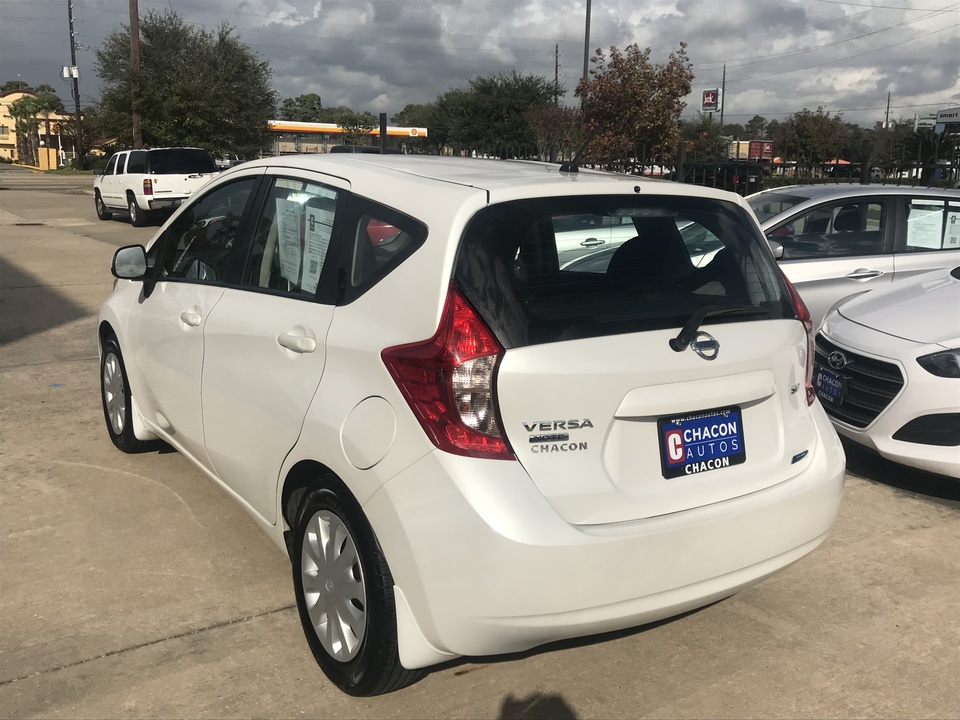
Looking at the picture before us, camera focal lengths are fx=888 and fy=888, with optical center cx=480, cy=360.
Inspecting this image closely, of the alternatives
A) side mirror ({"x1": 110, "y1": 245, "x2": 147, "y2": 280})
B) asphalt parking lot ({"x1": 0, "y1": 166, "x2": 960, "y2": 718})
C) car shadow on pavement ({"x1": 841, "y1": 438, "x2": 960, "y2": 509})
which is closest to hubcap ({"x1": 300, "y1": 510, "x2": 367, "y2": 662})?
asphalt parking lot ({"x1": 0, "y1": 166, "x2": 960, "y2": 718})

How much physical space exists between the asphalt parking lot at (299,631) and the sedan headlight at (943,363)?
2.30ft

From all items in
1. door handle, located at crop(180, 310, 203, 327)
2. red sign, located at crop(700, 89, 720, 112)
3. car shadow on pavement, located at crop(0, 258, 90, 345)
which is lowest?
car shadow on pavement, located at crop(0, 258, 90, 345)

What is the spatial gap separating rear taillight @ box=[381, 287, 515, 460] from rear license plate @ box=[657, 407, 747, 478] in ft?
1.67

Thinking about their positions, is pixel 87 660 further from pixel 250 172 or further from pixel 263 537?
pixel 250 172

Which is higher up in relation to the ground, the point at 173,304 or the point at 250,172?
the point at 250,172

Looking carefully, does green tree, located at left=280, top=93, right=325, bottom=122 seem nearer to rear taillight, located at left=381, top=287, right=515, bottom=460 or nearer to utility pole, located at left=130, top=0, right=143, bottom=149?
utility pole, located at left=130, top=0, right=143, bottom=149

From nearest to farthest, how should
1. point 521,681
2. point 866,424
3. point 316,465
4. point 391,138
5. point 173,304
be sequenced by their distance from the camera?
point 316,465, point 521,681, point 173,304, point 866,424, point 391,138

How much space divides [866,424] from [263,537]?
10.4 ft

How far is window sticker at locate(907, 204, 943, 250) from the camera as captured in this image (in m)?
7.18

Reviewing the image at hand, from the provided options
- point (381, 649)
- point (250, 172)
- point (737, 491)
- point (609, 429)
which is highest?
point (250, 172)

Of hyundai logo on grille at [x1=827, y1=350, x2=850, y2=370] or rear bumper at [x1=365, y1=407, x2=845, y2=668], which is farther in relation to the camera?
hyundai logo on grille at [x1=827, y1=350, x2=850, y2=370]

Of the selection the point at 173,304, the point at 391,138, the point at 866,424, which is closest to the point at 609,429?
the point at 173,304

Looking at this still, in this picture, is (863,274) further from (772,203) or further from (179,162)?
(179,162)

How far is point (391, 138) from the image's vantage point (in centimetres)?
5894
